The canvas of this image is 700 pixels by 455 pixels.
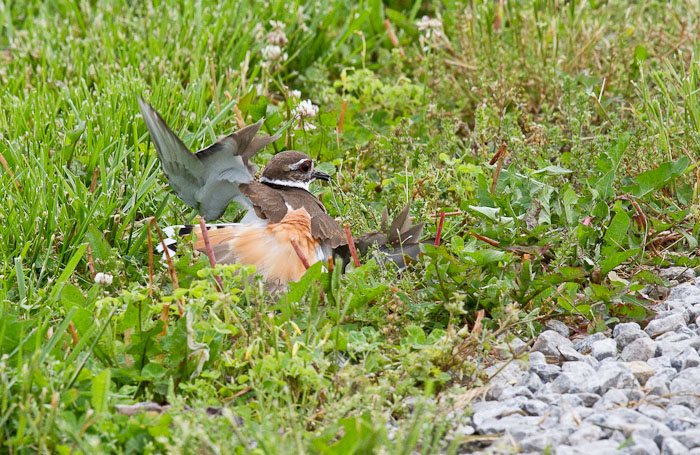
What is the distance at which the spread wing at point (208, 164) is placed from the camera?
14.3 feet

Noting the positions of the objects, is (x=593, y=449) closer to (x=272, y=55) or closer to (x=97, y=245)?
(x=97, y=245)

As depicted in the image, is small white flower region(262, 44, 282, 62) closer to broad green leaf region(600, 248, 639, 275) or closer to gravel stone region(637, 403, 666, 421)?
broad green leaf region(600, 248, 639, 275)

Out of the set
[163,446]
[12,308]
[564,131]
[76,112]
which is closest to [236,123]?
[76,112]

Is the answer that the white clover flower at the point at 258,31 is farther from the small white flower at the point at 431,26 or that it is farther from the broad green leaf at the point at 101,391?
the broad green leaf at the point at 101,391

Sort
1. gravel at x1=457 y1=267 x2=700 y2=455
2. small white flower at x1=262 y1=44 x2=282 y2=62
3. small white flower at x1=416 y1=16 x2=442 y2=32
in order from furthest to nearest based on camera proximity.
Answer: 1. small white flower at x1=416 y1=16 x2=442 y2=32
2. small white flower at x1=262 y1=44 x2=282 y2=62
3. gravel at x1=457 y1=267 x2=700 y2=455

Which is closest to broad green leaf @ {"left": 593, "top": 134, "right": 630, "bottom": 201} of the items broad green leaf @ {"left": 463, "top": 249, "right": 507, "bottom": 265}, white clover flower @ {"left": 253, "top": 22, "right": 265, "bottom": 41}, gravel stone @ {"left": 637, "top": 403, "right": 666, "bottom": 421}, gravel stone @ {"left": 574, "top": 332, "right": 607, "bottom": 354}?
broad green leaf @ {"left": 463, "top": 249, "right": 507, "bottom": 265}

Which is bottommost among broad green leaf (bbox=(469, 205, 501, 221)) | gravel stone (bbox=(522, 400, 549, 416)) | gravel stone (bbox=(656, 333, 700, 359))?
gravel stone (bbox=(656, 333, 700, 359))

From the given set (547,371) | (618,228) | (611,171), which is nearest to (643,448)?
(547,371)

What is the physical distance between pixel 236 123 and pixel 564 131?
2131mm

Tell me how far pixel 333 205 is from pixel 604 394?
2249mm

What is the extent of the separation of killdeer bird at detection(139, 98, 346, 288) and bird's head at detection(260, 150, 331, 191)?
0.14 m

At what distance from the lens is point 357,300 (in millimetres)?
3971

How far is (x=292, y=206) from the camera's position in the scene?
4.63 meters

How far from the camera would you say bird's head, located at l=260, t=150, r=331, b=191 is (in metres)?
4.94
